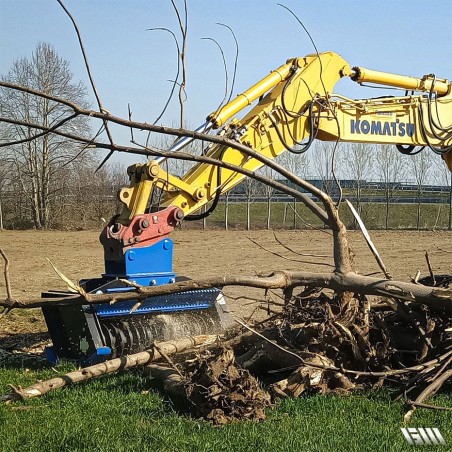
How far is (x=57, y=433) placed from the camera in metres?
5.61

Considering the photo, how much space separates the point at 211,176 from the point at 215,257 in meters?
12.3

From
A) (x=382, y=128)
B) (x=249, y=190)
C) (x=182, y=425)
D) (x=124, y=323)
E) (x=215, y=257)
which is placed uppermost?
(x=382, y=128)

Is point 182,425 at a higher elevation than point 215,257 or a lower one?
higher

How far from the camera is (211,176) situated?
980 centimetres

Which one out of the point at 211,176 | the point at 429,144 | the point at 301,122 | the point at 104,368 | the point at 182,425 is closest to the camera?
the point at 182,425

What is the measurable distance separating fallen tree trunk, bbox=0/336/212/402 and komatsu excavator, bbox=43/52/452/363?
70 cm

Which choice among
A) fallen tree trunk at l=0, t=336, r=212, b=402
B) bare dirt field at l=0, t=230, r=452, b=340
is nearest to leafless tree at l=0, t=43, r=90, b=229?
bare dirt field at l=0, t=230, r=452, b=340

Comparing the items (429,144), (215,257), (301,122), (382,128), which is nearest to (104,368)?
(301,122)

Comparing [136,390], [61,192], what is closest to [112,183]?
[61,192]

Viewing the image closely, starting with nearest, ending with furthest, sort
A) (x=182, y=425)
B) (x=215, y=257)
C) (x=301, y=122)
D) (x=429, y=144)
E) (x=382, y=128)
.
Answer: (x=182, y=425) < (x=301, y=122) < (x=382, y=128) < (x=429, y=144) < (x=215, y=257)

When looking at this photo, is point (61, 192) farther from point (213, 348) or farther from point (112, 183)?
point (213, 348)

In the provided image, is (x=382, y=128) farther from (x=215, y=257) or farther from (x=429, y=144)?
(x=215, y=257)

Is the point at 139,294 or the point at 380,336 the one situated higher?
the point at 139,294

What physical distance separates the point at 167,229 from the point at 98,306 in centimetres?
141
